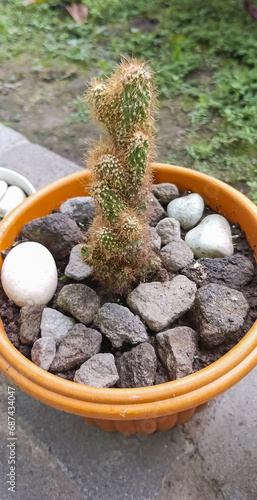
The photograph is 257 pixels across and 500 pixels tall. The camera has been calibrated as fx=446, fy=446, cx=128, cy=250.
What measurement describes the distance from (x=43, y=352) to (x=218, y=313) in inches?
17.5

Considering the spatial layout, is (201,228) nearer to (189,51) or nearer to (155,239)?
Answer: (155,239)

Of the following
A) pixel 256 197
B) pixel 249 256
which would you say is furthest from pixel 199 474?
pixel 256 197

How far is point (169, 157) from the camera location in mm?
2088

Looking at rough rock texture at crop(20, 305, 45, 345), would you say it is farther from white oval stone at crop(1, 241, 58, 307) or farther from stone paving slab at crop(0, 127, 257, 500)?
stone paving slab at crop(0, 127, 257, 500)

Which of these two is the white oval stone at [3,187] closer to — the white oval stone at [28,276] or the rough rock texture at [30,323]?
the white oval stone at [28,276]

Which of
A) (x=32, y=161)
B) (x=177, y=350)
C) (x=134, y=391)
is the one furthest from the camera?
(x=32, y=161)

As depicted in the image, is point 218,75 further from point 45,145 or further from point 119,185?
point 119,185

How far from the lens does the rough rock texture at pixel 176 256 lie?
125 cm

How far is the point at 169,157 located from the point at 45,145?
25.3 inches

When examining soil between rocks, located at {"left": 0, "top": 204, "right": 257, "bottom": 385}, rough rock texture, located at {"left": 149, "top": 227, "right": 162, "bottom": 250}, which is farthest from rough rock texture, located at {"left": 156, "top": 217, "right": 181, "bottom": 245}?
soil between rocks, located at {"left": 0, "top": 204, "right": 257, "bottom": 385}

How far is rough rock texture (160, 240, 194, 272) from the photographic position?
1.25 m

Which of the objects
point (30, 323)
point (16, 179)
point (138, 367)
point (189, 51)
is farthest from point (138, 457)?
point (189, 51)

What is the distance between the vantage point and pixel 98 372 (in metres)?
1.07

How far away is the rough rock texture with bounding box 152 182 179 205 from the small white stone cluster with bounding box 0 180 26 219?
641 mm
